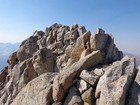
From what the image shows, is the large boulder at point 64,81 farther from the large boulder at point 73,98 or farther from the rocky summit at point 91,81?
the large boulder at point 73,98

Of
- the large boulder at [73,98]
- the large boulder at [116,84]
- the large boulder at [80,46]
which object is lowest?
the large boulder at [73,98]

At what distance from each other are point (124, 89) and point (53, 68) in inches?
1479

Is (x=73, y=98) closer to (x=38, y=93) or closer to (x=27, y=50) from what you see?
(x=38, y=93)

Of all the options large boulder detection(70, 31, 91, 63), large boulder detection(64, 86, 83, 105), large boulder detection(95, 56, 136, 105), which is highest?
large boulder detection(70, 31, 91, 63)

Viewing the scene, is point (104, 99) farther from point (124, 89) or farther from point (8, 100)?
point (8, 100)

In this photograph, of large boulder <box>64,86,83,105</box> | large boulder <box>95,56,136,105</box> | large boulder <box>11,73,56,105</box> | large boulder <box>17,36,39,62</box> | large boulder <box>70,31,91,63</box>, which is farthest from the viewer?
large boulder <box>17,36,39,62</box>

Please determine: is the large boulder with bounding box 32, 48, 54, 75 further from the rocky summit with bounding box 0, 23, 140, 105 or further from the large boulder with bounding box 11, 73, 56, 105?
the large boulder with bounding box 11, 73, 56, 105

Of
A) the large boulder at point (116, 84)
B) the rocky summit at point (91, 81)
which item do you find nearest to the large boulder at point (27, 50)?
the rocky summit at point (91, 81)

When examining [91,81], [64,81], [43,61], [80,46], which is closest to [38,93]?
[64,81]

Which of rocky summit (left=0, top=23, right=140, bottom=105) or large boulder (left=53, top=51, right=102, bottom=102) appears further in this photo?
large boulder (left=53, top=51, right=102, bottom=102)

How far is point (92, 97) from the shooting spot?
25.0m

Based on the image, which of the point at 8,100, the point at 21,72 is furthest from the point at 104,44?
the point at 8,100

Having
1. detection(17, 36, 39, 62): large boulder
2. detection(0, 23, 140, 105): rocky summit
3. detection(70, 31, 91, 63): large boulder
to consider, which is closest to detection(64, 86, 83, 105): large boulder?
detection(0, 23, 140, 105): rocky summit

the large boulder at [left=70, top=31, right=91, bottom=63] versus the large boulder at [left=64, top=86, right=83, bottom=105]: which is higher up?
the large boulder at [left=70, top=31, right=91, bottom=63]
